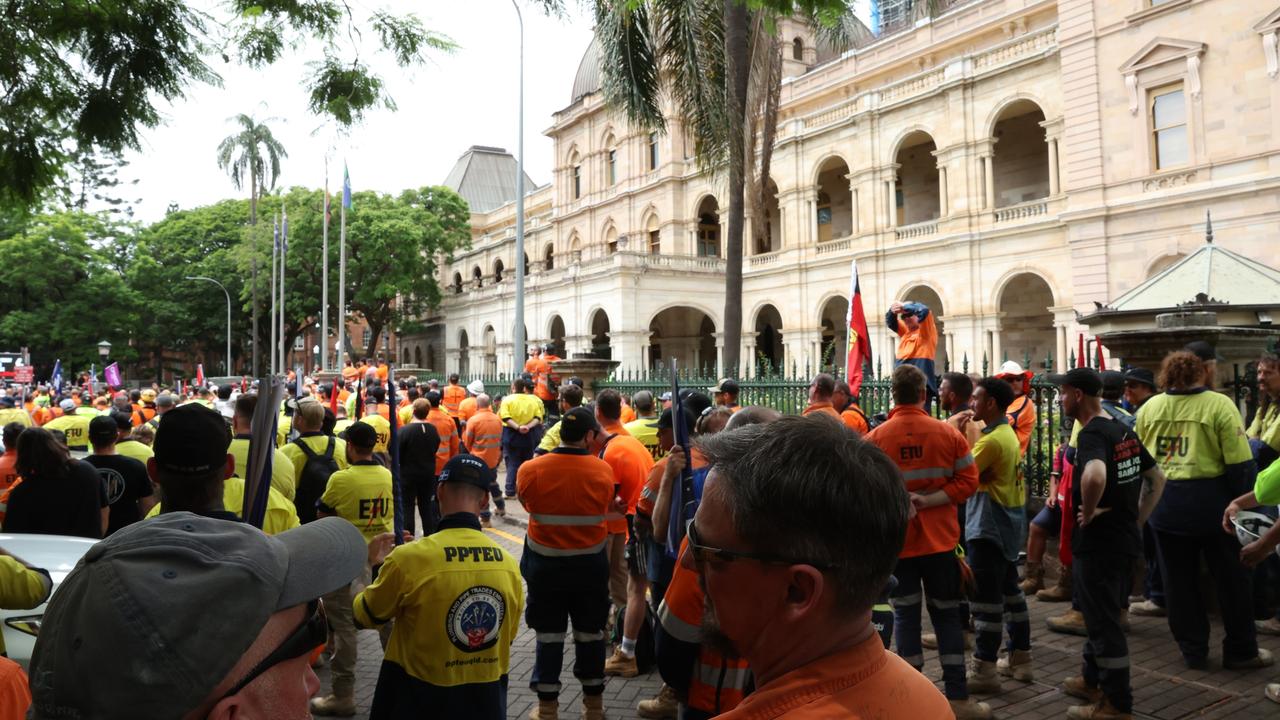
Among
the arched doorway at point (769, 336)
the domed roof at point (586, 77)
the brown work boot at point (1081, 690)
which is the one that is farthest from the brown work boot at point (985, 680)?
the domed roof at point (586, 77)

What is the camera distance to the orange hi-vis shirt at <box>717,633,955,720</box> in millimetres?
1313

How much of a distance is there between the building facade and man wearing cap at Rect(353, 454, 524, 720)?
12088mm

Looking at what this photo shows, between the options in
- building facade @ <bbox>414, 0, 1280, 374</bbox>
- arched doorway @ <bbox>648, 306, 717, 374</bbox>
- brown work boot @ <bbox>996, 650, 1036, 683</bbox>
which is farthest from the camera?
arched doorway @ <bbox>648, 306, 717, 374</bbox>

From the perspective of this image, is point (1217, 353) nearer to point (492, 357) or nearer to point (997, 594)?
point (997, 594)

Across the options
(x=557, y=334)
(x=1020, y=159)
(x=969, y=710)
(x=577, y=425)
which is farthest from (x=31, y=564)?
(x=557, y=334)

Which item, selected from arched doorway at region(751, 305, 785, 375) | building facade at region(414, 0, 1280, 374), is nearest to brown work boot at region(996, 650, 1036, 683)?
building facade at region(414, 0, 1280, 374)

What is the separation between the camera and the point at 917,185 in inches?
1276

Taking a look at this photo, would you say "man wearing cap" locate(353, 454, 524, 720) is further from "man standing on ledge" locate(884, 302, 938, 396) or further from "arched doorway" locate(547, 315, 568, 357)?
"arched doorway" locate(547, 315, 568, 357)

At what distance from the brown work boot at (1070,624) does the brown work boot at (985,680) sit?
150cm

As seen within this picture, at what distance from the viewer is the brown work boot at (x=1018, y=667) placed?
5.35m

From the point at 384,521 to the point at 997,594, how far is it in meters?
4.32

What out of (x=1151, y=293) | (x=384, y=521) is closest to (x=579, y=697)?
(x=384, y=521)

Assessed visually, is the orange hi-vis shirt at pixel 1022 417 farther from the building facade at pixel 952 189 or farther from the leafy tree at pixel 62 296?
the leafy tree at pixel 62 296

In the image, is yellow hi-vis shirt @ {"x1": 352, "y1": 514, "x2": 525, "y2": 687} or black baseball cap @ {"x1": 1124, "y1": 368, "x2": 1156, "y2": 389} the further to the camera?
black baseball cap @ {"x1": 1124, "y1": 368, "x2": 1156, "y2": 389}
